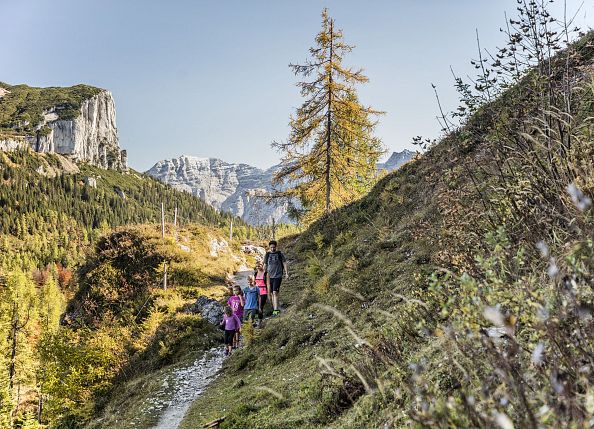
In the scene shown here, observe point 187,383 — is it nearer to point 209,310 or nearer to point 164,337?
point 164,337

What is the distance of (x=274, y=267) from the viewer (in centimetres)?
1363

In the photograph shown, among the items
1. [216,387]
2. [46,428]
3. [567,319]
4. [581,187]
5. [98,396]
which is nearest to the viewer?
[567,319]

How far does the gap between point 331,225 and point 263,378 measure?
1227cm

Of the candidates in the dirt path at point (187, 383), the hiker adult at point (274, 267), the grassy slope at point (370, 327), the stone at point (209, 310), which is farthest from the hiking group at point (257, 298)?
the stone at point (209, 310)

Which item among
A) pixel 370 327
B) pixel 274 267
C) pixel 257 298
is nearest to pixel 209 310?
pixel 257 298

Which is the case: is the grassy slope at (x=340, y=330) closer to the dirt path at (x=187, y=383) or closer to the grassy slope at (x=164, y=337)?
the dirt path at (x=187, y=383)

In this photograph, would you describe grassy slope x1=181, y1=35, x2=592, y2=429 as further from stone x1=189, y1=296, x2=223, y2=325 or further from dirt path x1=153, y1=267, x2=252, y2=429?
stone x1=189, y1=296, x2=223, y2=325

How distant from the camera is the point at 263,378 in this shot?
8578 mm

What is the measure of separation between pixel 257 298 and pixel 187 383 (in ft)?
12.7

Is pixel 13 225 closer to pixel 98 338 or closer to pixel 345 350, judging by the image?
pixel 98 338

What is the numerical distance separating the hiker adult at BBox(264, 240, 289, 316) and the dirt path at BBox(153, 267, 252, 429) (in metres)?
2.53

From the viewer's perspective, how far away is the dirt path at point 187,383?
959 centimetres

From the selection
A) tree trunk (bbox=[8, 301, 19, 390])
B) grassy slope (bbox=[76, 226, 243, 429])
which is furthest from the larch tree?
tree trunk (bbox=[8, 301, 19, 390])

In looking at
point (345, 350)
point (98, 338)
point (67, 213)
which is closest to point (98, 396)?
point (98, 338)
